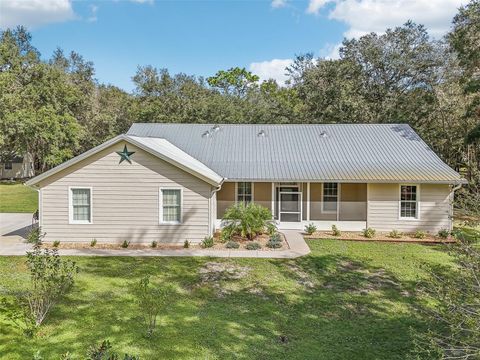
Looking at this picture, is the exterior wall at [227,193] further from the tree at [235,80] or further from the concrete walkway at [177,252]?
the tree at [235,80]

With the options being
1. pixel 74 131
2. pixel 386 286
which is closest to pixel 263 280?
pixel 386 286

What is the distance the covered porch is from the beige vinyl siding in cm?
58

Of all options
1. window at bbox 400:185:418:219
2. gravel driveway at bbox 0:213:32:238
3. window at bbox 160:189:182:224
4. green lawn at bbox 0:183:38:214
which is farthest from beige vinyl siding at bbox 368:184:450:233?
green lawn at bbox 0:183:38:214

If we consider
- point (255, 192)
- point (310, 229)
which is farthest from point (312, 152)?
point (310, 229)

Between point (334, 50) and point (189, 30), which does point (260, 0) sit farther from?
point (334, 50)

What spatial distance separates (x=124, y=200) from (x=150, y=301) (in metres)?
7.70

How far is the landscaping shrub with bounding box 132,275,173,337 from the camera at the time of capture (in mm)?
7148

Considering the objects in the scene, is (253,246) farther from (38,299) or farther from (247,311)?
(38,299)

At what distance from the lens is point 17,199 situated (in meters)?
27.8

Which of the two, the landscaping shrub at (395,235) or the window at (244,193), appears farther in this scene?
the window at (244,193)

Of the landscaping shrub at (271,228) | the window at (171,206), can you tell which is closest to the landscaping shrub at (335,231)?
the landscaping shrub at (271,228)

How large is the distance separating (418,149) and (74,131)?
3035 centimetres

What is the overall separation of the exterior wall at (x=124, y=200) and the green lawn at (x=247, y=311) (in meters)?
2.09

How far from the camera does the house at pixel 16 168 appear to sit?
44594 millimetres
